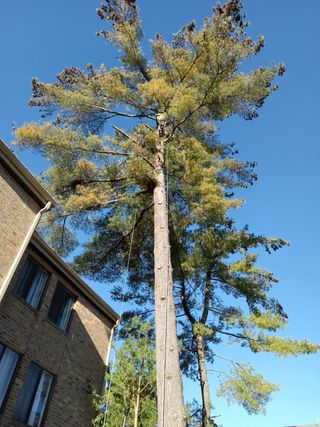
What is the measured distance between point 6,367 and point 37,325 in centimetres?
130

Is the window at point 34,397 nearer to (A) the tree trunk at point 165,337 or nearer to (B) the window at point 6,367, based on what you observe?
(B) the window at point 6,367

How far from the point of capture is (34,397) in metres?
8.09

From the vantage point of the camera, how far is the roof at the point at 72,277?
8891 millimetres

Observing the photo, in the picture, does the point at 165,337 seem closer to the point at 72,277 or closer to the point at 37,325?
the point at 37,325

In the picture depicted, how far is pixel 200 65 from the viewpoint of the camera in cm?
1100

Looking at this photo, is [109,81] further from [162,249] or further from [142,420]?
[142,420]

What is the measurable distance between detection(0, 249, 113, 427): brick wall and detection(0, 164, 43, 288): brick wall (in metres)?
1.02

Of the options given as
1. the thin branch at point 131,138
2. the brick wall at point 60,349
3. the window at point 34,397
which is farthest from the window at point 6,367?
the thin branch at point 131,138

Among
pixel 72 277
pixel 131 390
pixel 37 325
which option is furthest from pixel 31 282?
pixel 131 390

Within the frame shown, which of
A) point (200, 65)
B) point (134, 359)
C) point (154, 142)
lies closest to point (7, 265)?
point (134, 359)

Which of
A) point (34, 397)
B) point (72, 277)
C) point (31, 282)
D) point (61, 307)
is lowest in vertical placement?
point (34, 397)

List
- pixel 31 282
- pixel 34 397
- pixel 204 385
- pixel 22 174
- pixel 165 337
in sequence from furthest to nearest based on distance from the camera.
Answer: pixel 204 385 → pixel 31 282 → pixel 34 397 → pixel 22 174 → pixel 165 337

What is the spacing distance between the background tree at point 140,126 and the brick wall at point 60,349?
2132 millimetres

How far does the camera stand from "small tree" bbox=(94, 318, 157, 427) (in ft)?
29.0
